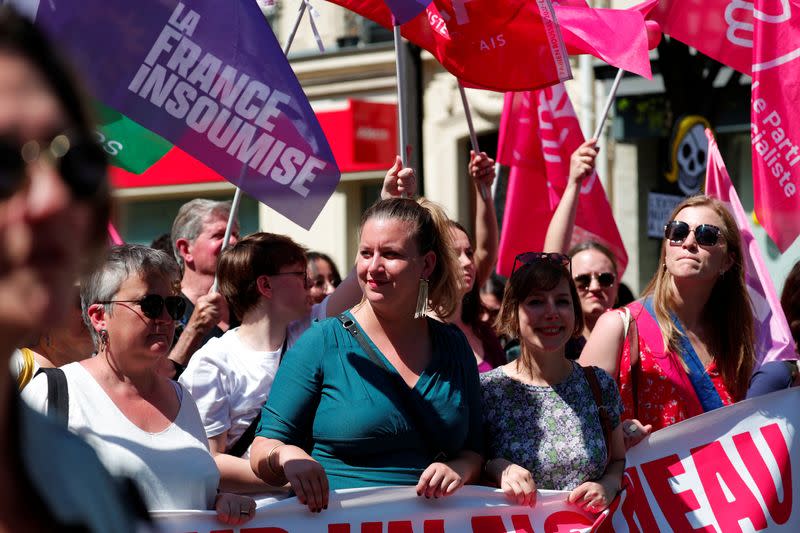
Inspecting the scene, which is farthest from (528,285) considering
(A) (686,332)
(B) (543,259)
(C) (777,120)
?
(C) (777,120)

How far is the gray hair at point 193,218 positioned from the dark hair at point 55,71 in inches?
162

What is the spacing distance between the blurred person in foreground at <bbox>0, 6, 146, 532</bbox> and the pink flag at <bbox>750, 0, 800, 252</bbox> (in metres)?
4.41

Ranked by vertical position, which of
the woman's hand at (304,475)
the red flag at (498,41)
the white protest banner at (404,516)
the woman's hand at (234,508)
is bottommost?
the white protest banner at (404,516)

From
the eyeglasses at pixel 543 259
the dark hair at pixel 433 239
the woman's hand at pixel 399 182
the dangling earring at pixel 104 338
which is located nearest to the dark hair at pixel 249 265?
the woman's hand at pixel 399 182

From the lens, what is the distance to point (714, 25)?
219 inches

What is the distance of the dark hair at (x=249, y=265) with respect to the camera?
4031mm

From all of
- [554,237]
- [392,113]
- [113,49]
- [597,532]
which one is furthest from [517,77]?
[392,113]

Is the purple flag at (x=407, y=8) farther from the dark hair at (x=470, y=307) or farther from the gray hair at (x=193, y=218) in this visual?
the gray hair at (x=193, y=218)

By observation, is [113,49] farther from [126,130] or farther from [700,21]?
[700,21]

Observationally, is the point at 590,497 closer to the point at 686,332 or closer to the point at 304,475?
the point at 686,332

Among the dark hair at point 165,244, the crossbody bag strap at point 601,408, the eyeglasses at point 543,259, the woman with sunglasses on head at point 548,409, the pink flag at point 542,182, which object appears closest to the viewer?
the woman with sunglasses on head at point 548,409

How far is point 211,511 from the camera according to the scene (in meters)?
3.08

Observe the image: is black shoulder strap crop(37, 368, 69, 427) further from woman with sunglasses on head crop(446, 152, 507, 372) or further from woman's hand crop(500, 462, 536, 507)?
woman with sunglasses on head crop(446, 152, 507, 372)

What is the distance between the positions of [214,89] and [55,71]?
314cm
